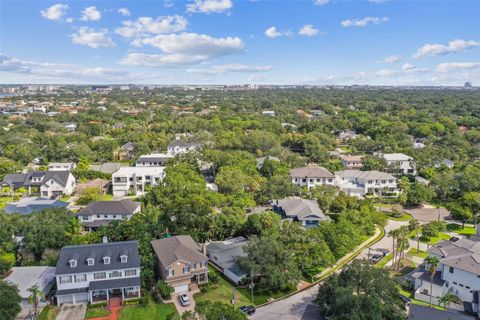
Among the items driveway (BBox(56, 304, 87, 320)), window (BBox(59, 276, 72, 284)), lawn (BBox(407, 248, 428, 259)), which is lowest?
lawn (BBox(407, 248, 428, 259))

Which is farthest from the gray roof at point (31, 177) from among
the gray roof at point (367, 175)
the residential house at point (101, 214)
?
the gray roof at point (367, 175)

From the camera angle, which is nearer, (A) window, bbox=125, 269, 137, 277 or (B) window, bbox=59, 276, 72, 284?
(B) window, bbox=59, 276, 72, 284

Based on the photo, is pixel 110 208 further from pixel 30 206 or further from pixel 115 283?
pixel 115 283

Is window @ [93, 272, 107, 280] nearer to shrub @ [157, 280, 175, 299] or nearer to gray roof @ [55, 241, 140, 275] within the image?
gray roof @ [55, 241, 140, 275]

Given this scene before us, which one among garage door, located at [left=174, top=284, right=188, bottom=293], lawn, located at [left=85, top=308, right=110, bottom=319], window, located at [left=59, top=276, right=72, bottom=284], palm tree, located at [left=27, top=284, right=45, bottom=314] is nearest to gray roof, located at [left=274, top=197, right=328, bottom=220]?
garage door, located at [left=174, top=284, right=188, bottom=293]

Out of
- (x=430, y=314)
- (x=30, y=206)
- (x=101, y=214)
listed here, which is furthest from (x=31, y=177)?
(x=430, y=314)

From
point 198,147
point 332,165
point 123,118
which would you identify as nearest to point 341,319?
point 332,165
